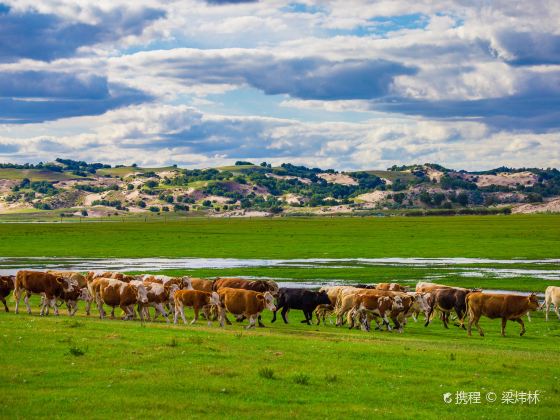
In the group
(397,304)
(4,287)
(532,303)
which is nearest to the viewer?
(397,304)

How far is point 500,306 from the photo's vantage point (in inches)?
1249

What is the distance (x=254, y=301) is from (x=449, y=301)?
995cm

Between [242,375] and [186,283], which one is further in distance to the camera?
[186,283]

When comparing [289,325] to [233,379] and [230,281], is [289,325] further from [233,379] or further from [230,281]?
[233,379]

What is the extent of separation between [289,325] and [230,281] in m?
4.73

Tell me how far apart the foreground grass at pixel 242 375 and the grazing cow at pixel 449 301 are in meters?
8.81

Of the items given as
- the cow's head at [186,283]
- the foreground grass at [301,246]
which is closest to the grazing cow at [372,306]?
the cow's head at [186,283]

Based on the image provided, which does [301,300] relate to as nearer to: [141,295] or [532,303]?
[141,295]

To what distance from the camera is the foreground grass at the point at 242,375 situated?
1546cm

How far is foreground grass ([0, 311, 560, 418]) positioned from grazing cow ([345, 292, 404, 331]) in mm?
5249

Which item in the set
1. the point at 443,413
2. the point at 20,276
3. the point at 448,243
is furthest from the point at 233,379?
the point at 448,243

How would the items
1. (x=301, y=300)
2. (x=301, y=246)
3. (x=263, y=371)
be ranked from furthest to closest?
(x=301, y=246), (x=301, y=300), (x=263, y=371)

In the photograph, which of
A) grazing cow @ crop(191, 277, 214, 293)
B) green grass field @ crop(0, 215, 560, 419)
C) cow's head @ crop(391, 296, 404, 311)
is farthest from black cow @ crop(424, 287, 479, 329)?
grazing cow @ crop(191, 277, 214, 293)

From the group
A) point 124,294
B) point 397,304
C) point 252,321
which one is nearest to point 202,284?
point 124,294
